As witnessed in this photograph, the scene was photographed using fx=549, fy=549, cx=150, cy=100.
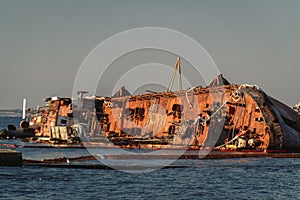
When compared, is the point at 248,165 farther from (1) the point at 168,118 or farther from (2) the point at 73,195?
(1) the point at 168,118

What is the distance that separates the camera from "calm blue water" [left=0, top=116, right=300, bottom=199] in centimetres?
3622

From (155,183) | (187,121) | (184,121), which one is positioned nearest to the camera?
(155,183)

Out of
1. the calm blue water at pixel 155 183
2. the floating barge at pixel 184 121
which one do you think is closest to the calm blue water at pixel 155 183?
the calm blue water at pixel 155 183

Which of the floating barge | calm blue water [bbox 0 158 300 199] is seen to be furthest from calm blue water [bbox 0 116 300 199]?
the floating barge

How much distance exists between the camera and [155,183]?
42.0 metres

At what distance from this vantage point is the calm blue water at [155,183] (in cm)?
3622

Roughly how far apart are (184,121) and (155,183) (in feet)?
141

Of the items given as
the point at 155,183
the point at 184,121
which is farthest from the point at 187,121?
the point at 155,183

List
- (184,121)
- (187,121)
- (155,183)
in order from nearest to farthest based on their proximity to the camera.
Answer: (155,183)
(187,121)
(184,121)

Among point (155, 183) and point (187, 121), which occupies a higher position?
point (187, 121)

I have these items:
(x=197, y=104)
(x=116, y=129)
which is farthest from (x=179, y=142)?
(x=116, y=129)

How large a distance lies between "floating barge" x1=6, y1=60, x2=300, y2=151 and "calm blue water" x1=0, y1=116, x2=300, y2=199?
21444 millimetres

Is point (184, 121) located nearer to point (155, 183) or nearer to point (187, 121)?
point (187, 121)

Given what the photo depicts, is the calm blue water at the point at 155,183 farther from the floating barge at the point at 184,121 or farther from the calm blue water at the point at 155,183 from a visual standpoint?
the floating barge at the point at 184,121
